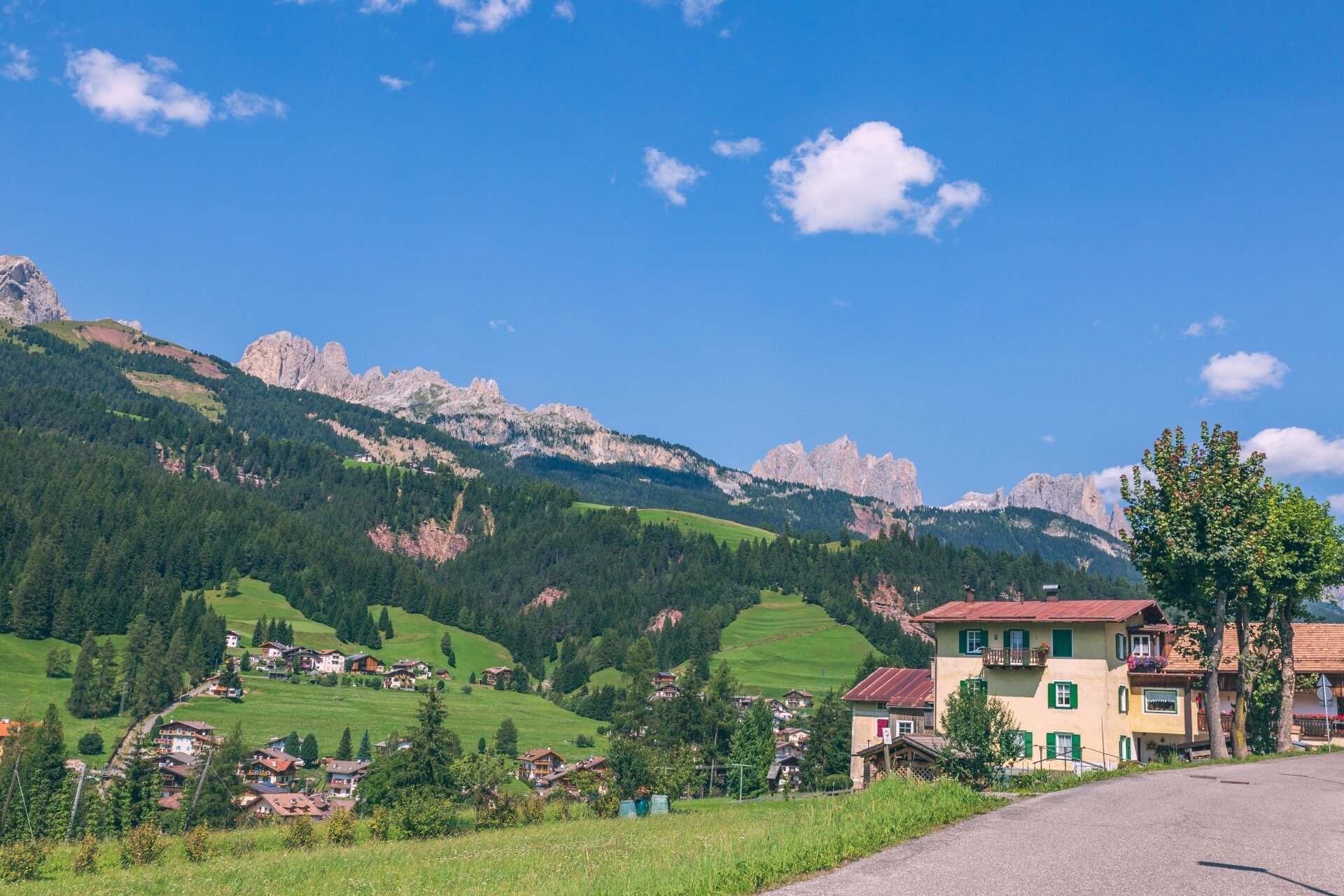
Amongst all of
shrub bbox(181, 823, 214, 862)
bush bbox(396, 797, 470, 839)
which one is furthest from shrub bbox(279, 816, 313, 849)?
bush bbox(396, 797, 470, 839)

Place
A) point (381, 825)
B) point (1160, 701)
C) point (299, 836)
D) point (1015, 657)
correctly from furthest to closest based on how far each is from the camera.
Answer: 1. point (1015, 657)
2. point (1160, 701)
3. point (381, 825)
4. point (299, 836)

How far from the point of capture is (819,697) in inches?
7549

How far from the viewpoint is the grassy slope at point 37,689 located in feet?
468

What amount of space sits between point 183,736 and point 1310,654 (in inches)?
5610

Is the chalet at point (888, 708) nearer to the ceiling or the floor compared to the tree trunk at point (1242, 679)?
nearer to the floor

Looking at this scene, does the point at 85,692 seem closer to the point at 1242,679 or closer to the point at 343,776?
the point at 343,776

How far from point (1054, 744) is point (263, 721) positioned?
135460 mm

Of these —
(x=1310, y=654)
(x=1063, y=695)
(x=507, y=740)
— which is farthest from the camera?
(x=507, y=740)

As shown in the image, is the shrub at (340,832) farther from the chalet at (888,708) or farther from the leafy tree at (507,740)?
the leafy tree at (507,740)

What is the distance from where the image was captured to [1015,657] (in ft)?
213

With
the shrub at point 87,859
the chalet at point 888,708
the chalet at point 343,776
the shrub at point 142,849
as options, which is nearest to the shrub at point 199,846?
the shrub at point 142,849

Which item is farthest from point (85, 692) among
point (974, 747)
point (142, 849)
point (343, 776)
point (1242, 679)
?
point (1242, 679)

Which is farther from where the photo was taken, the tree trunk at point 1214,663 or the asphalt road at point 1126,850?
the tree trunk at point 1214,663

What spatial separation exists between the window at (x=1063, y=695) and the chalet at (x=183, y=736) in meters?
119
